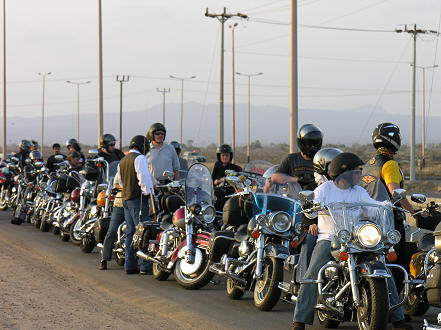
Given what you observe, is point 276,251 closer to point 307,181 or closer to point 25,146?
point 307,181

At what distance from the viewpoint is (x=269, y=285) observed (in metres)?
9.31

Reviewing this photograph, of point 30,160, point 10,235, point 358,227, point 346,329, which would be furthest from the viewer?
point 30,160

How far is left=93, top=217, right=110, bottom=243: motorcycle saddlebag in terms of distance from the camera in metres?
14.0

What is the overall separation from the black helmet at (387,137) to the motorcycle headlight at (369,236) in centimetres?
207

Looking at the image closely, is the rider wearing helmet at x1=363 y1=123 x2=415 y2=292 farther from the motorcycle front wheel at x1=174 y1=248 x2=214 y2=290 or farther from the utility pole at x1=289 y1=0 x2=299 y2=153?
the utility pole at x1=289 y1=0 x2=299 y2=153

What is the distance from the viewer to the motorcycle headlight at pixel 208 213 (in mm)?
11430

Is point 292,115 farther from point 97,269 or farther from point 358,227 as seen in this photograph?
point 358,227

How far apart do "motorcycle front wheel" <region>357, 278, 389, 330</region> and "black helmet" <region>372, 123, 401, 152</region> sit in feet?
7.74

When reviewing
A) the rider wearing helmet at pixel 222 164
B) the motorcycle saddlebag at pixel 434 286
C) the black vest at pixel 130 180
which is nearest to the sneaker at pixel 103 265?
the black vest at pixel 130 180

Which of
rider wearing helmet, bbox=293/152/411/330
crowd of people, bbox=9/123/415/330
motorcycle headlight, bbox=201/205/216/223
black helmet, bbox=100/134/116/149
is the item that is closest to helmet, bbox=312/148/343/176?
crowd of people, bbox=9/123/415/330

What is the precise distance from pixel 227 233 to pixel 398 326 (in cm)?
332

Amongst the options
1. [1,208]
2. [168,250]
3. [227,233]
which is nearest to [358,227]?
[227,233]

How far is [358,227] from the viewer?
25.0 feet

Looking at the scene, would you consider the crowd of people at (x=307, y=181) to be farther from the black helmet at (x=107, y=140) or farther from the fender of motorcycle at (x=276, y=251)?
the black helmet at (x=107, y=140)
